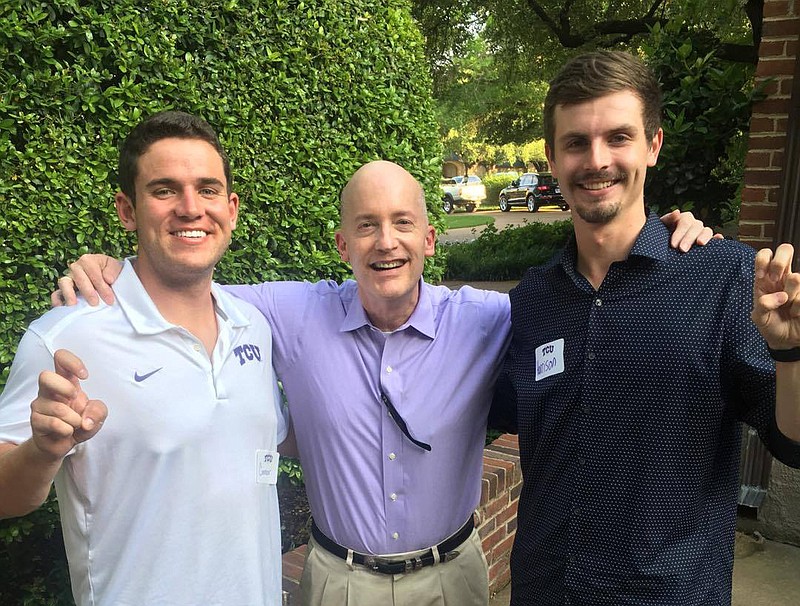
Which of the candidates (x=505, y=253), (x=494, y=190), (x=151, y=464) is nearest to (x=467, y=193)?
(x=494, y=190)

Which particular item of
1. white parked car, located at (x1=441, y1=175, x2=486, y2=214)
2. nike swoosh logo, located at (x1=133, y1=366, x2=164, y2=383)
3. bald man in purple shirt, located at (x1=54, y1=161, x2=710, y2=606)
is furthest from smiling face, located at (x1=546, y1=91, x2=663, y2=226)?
white parked car, located at (x1=441, y1=175, x2=486, y2=214)

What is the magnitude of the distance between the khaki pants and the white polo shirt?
17.0 inches

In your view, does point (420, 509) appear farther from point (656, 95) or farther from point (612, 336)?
point (656, 95)

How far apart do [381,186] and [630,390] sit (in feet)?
3.65

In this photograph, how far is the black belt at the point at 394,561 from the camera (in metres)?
2.16

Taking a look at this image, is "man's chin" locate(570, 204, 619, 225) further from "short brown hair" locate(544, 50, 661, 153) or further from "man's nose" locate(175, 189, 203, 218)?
"man's nose" locate(175, 189, 203, 218)

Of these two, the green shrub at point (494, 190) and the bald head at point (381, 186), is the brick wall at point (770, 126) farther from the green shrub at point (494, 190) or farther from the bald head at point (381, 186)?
the green shrub at point (494, 190)

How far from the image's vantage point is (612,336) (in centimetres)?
189

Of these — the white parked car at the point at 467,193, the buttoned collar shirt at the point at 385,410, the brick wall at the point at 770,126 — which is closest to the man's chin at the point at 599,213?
the buttoned collar shirt at the point at 385,410

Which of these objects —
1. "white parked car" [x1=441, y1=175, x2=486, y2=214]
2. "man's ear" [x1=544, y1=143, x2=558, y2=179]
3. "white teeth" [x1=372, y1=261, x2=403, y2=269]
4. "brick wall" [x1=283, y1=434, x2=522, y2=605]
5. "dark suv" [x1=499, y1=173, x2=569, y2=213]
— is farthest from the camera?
"white parked car" [x1=441, y1=175, x2=486, y2=214]

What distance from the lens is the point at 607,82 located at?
1.93 meters

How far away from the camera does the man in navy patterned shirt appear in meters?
1.79

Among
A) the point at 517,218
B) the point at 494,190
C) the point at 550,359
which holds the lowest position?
the point at 550,359

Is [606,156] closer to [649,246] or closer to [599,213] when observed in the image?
[599,213]
